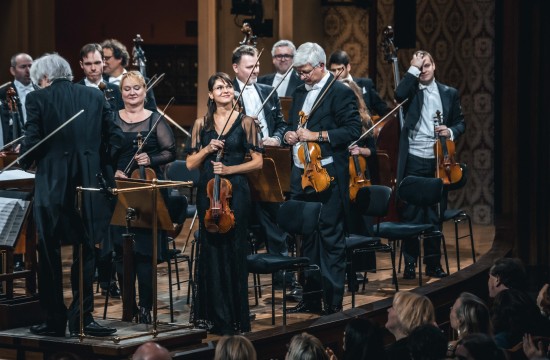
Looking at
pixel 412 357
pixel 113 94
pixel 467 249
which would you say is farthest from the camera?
pixel 467 249

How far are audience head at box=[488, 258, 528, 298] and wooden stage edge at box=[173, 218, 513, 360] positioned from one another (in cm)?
64

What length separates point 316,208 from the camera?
21.1 feet

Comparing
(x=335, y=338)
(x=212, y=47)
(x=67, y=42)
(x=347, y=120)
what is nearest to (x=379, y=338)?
(x=335, y=338)

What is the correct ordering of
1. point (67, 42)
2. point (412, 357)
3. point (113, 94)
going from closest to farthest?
point (412, 357) < point (113, 94) < point (67, 42)

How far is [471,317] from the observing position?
5.14 m

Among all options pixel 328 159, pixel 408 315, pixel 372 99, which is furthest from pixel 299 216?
pixel 372 99

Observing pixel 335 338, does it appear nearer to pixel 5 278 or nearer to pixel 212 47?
pixel 5 278

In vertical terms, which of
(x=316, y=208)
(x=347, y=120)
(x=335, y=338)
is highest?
(x=347, y=120)

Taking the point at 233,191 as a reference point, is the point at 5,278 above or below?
below

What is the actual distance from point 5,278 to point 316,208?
172cm

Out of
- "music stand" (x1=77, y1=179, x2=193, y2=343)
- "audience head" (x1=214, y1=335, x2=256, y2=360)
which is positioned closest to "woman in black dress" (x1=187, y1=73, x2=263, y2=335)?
"music stand" (x1=77, y1=179, x2=193, y2=343)

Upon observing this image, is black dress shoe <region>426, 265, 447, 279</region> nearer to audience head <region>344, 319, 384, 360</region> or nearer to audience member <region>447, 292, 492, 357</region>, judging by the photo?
audience member <region>447, 292, 492, 357</region>

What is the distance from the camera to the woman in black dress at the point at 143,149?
252 inches

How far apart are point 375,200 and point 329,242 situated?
559 mm
